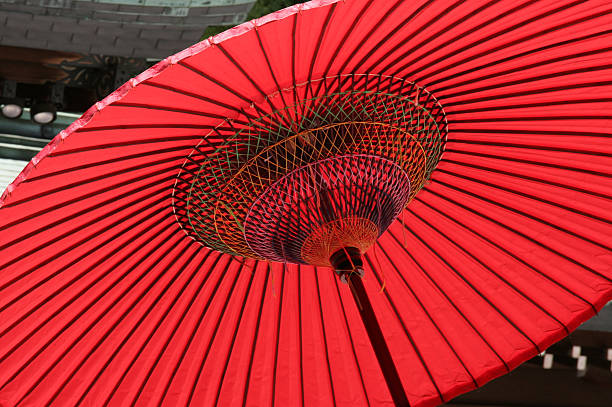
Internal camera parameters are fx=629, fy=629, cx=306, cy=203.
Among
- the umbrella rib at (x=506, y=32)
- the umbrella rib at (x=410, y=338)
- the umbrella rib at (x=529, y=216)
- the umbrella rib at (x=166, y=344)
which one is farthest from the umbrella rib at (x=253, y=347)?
the umbrella rib at (x=506, y=32)

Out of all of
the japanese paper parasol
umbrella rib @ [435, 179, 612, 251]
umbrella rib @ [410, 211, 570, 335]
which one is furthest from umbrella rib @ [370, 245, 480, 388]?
umbrella rib @ [435, 179, 612, 251]

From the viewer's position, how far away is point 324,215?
3.95 ft

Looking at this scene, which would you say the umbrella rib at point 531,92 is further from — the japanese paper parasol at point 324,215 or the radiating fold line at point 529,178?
the radiating fold line at point 529,178

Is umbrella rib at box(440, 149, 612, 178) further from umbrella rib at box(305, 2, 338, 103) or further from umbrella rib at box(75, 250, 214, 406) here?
umbrella rib at box(75, 250, 214, 406)

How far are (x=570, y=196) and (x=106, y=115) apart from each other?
3.19 feet

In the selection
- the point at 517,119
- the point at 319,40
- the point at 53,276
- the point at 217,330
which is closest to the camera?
the point at 319,40

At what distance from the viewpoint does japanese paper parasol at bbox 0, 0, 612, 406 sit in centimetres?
109

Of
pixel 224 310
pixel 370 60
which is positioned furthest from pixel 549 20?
pixel 224 310

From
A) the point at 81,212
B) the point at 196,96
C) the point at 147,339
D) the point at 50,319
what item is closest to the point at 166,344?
the point at 147,339

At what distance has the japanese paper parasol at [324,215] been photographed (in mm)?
1089

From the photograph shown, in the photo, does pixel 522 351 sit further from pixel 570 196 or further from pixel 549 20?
pixel 549 20

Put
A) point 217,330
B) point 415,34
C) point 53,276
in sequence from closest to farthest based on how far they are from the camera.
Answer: point 415,34
point 53,276
point 217,330

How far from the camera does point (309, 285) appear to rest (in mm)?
1507

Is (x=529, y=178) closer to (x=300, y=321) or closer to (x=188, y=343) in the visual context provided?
(x=300, y=321)
